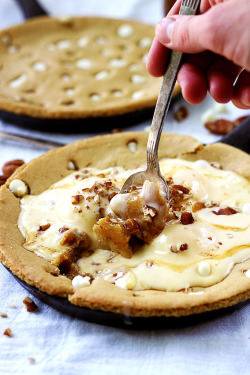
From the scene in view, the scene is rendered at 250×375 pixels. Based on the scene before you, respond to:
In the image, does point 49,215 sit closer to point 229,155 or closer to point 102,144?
point 102,144

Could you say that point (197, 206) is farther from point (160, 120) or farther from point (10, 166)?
point (10, 166)

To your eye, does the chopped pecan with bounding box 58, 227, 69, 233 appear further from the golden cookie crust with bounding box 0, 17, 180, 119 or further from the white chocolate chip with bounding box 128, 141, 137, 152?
the golden cookie crust with bounding box 0, 17, 180, 119

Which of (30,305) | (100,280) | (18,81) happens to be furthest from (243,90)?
(18,81)

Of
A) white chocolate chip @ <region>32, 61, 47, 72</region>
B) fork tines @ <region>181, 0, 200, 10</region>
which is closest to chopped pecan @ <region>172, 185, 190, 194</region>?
Result: fork tines @ <region>181, 0, 200, 10</region>

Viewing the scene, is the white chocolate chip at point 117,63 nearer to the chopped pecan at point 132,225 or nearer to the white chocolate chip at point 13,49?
the white chocolate chip at point 13,49

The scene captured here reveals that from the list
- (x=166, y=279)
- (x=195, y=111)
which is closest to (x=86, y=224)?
(x=166, y=279)

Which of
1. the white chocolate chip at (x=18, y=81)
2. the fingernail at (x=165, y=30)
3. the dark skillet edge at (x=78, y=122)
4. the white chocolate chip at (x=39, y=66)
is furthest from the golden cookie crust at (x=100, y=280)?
the white chocolate chip at (x=39, y=66)
